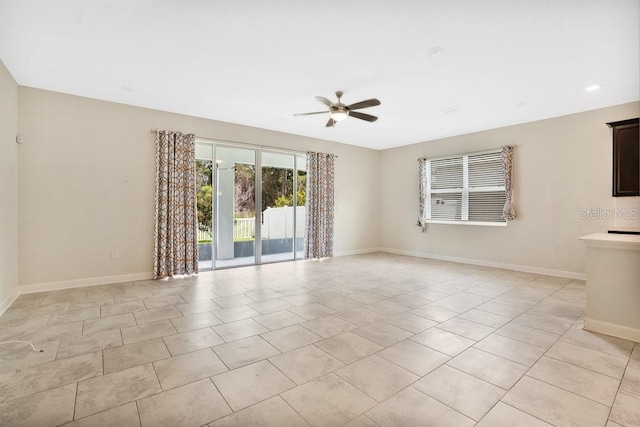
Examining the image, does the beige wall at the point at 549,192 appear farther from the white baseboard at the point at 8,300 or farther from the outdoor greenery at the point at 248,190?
the white baseboard at the point at 8,300

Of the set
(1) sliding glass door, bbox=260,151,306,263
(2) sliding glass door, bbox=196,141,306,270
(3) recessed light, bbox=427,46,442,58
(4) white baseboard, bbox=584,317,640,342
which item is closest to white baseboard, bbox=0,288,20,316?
(2) sliding glass door, bbox=196,141,306,270

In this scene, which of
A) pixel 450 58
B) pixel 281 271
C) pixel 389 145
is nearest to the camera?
pixel 450 58

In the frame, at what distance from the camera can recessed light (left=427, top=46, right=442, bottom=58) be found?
9.73 feet

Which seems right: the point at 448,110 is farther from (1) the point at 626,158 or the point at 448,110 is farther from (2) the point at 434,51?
(1) the point at 626,158

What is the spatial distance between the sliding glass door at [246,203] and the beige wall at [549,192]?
133 inches

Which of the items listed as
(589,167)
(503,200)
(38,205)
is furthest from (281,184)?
(589,167)

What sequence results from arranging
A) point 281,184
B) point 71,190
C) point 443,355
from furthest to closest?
point 281,184 < point 71,190 < point 443,355

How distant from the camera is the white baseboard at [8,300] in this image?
129 inches

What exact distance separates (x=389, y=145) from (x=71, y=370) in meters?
7.17

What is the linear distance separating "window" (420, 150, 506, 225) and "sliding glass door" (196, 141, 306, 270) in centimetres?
304

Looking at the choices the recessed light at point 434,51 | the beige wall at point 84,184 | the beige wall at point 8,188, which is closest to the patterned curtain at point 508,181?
the recessed light at point 434,51

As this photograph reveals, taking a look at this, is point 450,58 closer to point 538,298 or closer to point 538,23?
point 538,23

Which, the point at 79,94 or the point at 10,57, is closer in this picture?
the point at 10,57

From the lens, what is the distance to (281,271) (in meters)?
5.51
